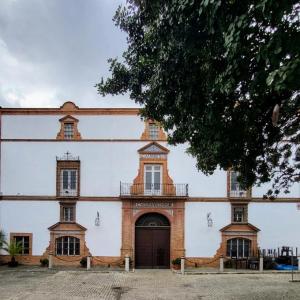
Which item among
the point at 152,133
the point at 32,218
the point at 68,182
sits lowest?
the point at 32,218

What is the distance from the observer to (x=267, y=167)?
15.4 m

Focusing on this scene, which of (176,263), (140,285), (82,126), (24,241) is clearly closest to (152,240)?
(176,263)

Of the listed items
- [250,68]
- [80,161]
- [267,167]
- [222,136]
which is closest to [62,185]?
[80,161]

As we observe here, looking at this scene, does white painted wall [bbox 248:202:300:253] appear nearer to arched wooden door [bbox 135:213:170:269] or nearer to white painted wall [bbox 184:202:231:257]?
white painted wall [bbox 184:202:231:257]

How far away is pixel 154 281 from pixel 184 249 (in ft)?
18.3

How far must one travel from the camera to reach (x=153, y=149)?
2742 cm

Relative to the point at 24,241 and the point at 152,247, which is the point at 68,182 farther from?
the point at 152,247

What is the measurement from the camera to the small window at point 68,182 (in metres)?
27.4

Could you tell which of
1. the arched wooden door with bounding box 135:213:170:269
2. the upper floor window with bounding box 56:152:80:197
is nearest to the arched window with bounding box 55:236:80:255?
the upper floor window with bounding box 56:152:80:197

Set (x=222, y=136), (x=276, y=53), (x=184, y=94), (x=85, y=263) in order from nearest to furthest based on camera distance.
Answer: (x=276, y=53) → (x=184, y=94) → (x=222, y=136) → (x=85, y=263)

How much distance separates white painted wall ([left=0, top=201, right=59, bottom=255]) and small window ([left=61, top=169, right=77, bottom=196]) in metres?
0.94

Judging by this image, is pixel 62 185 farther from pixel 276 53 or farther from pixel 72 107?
pixel 276 53

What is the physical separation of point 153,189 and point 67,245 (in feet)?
20.2

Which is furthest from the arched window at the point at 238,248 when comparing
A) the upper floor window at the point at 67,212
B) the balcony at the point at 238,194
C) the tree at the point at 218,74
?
the tree at the point at 218,74
